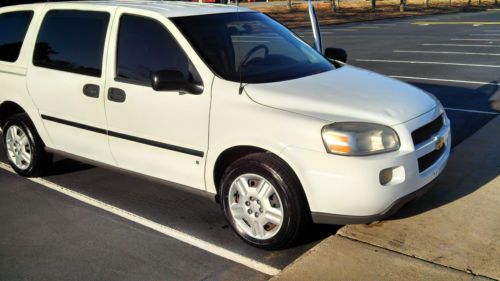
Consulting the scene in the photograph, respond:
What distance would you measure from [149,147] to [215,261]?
1127 millimetres

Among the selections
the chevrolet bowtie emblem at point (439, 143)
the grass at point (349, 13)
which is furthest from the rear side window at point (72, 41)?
the grass at point (349, 13)

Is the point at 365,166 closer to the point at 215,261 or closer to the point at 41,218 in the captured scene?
the point at 215,261

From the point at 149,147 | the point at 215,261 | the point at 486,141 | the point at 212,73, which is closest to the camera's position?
the point at 215,261

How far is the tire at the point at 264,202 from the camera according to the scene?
11.8 ft

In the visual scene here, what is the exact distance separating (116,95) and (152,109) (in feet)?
1.40

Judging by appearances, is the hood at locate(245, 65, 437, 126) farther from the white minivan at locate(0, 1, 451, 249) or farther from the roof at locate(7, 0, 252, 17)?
the roof at locate(7, 0, 252, 17)

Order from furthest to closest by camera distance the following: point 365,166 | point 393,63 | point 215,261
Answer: point 393,63, point 215,261, point 365,166

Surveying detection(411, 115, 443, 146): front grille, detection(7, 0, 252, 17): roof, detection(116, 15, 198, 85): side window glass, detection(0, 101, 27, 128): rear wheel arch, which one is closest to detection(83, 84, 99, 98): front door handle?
detection(116, 15, 198, 85): side window glass

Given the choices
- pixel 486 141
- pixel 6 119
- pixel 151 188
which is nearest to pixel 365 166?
pixel 151 188

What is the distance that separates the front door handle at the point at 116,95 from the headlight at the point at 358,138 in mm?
1777

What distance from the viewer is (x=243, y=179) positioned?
3.82m

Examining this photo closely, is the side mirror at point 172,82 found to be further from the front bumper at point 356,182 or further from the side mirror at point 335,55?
the side mirror at point 335,55

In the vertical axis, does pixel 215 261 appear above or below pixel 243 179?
below

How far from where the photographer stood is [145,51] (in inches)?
172
